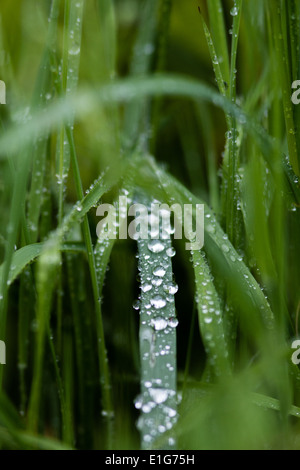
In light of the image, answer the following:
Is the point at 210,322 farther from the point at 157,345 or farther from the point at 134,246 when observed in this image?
the point at 134,246
